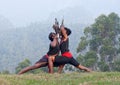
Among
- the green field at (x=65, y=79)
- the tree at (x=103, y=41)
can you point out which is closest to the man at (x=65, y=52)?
the green field at (x=65, y=79)

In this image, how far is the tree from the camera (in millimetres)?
44531

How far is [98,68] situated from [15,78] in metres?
32.1

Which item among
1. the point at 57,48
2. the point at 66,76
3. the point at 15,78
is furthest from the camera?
the point at 57,48

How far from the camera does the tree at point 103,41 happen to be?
44531mm

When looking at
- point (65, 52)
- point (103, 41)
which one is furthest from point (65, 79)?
point (103, 41)

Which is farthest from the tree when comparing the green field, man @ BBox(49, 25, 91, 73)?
the green field

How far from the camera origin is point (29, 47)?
17838 centimetres

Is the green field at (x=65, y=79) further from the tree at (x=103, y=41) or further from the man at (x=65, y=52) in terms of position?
the tree at (x=103, y=41)

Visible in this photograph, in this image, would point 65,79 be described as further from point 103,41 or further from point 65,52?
point 103,41

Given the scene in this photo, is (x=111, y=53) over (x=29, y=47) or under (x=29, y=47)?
over

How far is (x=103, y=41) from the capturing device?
146 ft

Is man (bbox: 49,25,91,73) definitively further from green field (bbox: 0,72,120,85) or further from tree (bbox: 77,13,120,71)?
tree (bbox: 77,13,120,71)

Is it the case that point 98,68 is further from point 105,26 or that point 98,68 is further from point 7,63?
point 7,63

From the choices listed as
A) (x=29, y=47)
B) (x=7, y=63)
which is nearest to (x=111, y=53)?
(x=7, y=63)
